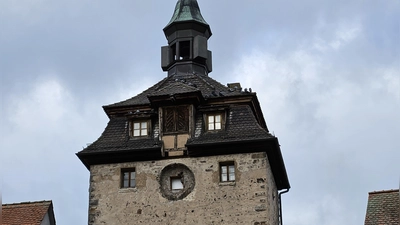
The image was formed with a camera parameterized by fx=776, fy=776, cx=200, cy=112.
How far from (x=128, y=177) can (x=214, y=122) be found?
412 centimetres

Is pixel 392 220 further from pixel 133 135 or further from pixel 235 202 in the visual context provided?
pixel 133 135

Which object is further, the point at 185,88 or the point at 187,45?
the point at 187,45

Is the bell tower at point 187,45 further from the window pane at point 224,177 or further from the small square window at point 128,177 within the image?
the window pane at point 224,177

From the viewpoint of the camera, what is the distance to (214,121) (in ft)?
104

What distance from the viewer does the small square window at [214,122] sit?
31417 millimetres

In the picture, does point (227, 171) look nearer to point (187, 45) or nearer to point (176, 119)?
point (176, 119)

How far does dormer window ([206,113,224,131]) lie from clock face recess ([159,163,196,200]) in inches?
81.4

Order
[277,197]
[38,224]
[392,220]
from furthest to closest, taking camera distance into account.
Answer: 1. [277,197]
2. [38,224]
3. [392,220]

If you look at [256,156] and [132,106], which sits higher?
[132,106]

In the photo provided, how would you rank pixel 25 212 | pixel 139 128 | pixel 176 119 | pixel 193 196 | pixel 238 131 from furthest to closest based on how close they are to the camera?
pixel 139 128, pixel 176 119, pixel 238 131, pixel 193 196, pixel 25 212

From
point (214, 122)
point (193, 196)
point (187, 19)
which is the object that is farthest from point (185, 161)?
point (187, 19)

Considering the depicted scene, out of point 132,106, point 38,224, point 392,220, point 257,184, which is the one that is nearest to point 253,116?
point 257,184

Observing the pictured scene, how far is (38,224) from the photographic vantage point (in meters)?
28.8

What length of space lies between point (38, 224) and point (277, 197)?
35.0 ft
